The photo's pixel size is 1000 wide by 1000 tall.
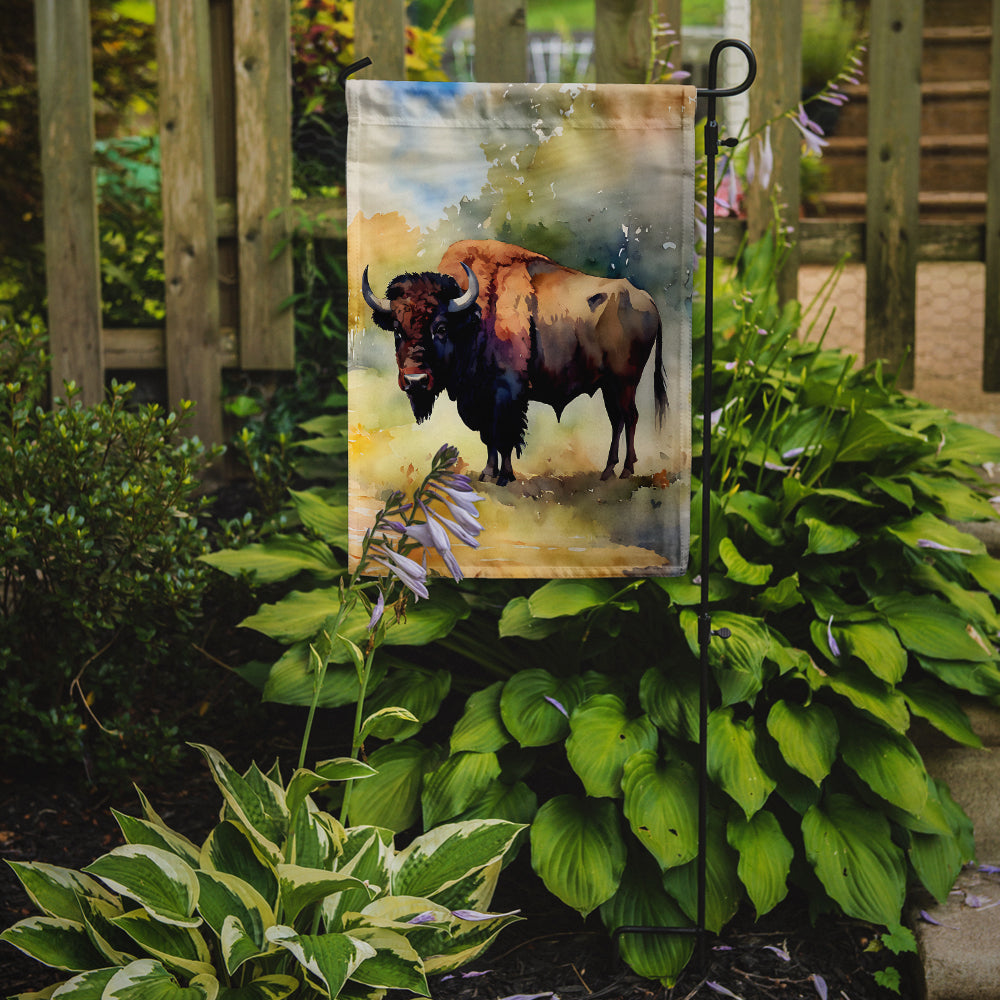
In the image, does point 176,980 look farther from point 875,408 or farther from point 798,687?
point 875,408

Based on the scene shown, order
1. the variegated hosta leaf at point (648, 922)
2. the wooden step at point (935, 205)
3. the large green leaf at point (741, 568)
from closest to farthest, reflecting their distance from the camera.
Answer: the variegated hosta leaf at point (648, 922) < the large green leaf at point (741, 568) < the wooden step at point (935, 205)

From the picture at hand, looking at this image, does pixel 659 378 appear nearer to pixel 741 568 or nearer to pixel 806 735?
pixel 741 568

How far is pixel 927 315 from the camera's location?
228 inches


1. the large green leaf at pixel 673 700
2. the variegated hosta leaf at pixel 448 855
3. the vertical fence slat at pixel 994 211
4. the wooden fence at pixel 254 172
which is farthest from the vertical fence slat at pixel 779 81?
the variegated hosta leaf at pixel 448 855

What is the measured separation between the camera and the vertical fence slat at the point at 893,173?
331 centimetres

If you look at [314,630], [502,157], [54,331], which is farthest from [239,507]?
[502,157]

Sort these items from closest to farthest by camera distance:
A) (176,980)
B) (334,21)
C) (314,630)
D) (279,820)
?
(176,980), (279,820), (314,630), (334,21)

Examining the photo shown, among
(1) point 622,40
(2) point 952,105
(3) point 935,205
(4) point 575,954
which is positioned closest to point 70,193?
(1) point 622,40

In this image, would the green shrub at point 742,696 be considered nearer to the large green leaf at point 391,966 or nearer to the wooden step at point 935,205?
the large green leaf at point 391,966

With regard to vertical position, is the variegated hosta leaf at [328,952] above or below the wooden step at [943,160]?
below

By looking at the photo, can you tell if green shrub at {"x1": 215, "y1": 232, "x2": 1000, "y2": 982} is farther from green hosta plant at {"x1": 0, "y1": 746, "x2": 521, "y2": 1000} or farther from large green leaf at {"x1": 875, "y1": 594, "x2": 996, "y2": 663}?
green hosta plant at {"x1": 0, "y1": 746, "x2": 521, "y2": 1000}

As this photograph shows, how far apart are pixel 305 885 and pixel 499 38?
2.63 m

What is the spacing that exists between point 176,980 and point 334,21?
3360mm

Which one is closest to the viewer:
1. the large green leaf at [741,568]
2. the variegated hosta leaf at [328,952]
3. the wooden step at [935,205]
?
the variegated hosta leaf at [328,952]
